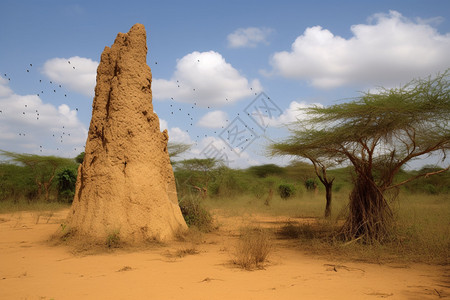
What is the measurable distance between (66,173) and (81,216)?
1001 cm

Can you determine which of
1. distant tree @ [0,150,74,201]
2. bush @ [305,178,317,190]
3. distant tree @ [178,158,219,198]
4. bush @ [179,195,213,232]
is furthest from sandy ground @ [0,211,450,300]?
bush @ [305,178,317,190]

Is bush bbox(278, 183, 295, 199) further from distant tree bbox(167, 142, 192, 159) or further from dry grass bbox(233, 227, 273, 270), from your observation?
dry grass bbox(233, 227, 273, 270)

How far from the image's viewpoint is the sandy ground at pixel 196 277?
11.8 ft

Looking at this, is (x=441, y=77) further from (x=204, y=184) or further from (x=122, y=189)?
(x=204, y=184)

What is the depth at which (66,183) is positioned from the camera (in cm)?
1576

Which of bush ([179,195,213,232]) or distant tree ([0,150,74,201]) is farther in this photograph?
distant tree ([0,150,74,201])

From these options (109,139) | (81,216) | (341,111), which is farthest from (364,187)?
(81,216)

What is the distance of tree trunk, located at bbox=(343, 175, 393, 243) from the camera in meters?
6.38

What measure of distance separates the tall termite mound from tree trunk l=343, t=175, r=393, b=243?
352 cm

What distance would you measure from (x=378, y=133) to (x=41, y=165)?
53.2 feet

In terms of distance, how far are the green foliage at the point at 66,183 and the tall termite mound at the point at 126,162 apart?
9373 mm

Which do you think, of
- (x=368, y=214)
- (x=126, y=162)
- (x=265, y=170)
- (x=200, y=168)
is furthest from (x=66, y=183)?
(x=265, y=170)

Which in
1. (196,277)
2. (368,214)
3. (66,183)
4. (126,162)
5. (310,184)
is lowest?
(196,277)

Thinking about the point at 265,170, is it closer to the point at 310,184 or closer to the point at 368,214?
the point at 310,184
